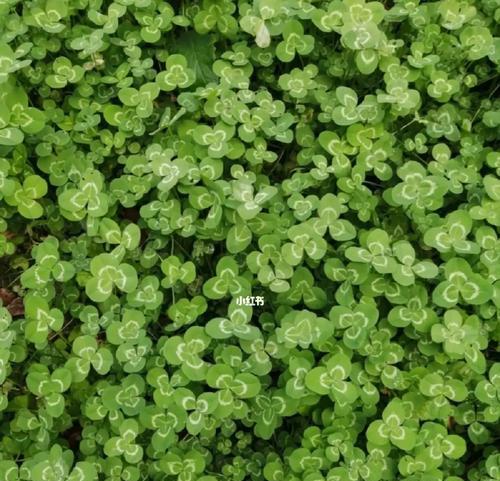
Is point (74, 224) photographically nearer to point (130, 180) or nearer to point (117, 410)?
point (130, 180)

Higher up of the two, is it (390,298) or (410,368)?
(390,298)

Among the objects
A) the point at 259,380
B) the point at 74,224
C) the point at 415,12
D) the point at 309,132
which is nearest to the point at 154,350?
the point at 259,380

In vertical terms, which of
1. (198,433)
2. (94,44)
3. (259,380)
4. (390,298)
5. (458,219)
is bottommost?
(198,433)

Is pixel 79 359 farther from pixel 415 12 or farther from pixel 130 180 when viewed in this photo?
pixel 415 12

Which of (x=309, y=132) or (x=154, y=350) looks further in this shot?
(x=309, y=132)

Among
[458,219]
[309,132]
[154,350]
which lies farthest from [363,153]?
[154,350]

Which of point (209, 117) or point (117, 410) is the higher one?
point (209, 117)
